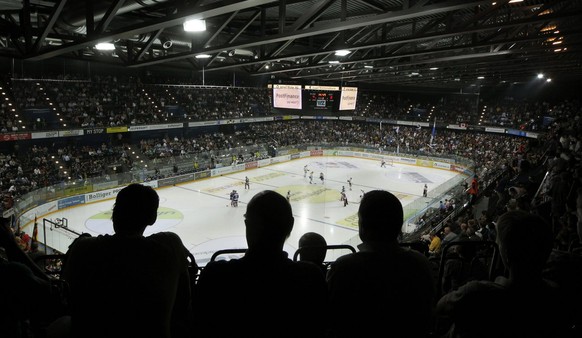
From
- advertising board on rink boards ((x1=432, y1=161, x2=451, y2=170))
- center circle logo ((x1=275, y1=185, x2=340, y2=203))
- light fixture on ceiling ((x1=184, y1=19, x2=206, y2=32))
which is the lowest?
center circle logo ((x1=275, y1=185, x2=340, y2=203))

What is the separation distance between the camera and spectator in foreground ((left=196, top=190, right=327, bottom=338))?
1723 millimetres

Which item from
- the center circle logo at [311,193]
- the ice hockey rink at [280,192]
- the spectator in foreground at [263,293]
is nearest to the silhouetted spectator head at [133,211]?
the spectator in foreground at [263,293]

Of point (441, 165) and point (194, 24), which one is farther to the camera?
point (441, 165)

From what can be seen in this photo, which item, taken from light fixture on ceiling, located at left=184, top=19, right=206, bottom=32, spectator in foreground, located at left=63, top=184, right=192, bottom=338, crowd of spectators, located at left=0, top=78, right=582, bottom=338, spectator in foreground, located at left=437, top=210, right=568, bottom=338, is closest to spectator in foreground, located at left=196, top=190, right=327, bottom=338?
spectator in foreground, located at left=63, top=184, right=192, bottom=338

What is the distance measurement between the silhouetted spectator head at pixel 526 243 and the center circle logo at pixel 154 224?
1720 cm

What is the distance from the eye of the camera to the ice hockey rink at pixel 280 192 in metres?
18.7

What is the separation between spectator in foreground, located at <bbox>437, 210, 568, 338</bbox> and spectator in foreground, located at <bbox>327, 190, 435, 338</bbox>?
17 cm

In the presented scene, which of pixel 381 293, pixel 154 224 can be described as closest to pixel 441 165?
pixel 154 224

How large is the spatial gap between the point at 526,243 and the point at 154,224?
19667 mm

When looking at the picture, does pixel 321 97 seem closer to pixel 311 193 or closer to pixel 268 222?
pixel 311 193

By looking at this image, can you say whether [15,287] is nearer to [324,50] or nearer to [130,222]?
[130,222]

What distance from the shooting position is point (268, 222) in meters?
1.81

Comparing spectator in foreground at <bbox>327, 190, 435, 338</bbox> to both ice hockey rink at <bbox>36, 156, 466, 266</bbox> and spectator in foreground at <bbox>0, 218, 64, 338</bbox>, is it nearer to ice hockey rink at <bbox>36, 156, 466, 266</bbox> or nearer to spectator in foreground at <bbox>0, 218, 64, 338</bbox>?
spectator in foreground at <bbox>0, 218, 64, 338</bbox>

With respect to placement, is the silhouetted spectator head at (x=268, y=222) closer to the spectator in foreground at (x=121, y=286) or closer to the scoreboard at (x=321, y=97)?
the spectator in foreground at (x=121, y=286)
